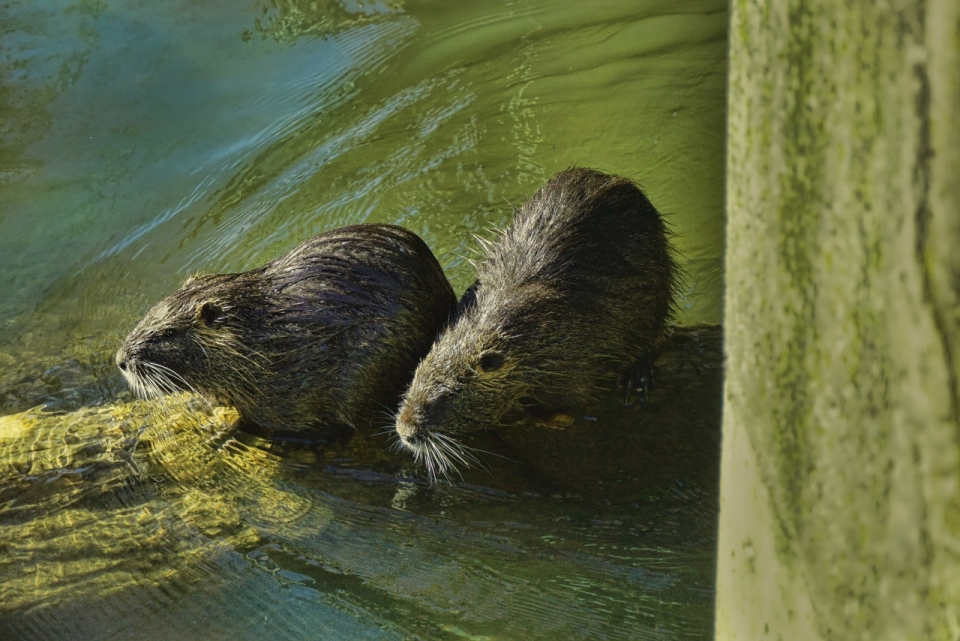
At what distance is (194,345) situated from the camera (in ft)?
11.9

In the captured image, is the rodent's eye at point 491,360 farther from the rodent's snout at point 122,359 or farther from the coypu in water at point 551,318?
the rodent's snout at point 122,359

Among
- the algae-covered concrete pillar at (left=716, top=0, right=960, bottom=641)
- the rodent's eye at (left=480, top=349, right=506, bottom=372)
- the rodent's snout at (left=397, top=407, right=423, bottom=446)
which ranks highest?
the algae-covered concrete pillar at (left=716, top=0, right=960, bottom=641)

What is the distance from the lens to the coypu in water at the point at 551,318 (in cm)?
345

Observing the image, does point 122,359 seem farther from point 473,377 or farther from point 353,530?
point 473,377

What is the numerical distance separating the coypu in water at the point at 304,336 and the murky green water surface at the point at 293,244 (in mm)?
190

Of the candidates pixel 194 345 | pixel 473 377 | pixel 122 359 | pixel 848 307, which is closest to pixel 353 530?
pixel 473 377

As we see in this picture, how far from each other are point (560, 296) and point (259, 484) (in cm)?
133

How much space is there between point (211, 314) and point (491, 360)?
1.10 meters

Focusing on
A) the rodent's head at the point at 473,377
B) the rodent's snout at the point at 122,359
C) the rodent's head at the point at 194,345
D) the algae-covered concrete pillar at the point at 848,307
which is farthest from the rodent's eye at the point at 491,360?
the algae-covered concrete pillar at the point at 848,307

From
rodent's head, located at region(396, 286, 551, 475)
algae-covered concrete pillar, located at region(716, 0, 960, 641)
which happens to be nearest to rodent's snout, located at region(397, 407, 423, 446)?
rodent's head, located at region(396, 286, 551, 475)

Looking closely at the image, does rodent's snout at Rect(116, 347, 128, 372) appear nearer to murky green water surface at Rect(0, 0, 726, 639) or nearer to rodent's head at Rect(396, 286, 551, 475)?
murky green water surface at Rect(0, 0, 726, 639)

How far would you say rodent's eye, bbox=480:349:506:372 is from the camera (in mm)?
3434

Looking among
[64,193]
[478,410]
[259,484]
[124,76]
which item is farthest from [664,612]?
[124,76]

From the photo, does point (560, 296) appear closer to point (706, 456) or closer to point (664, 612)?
point (706, 456)
